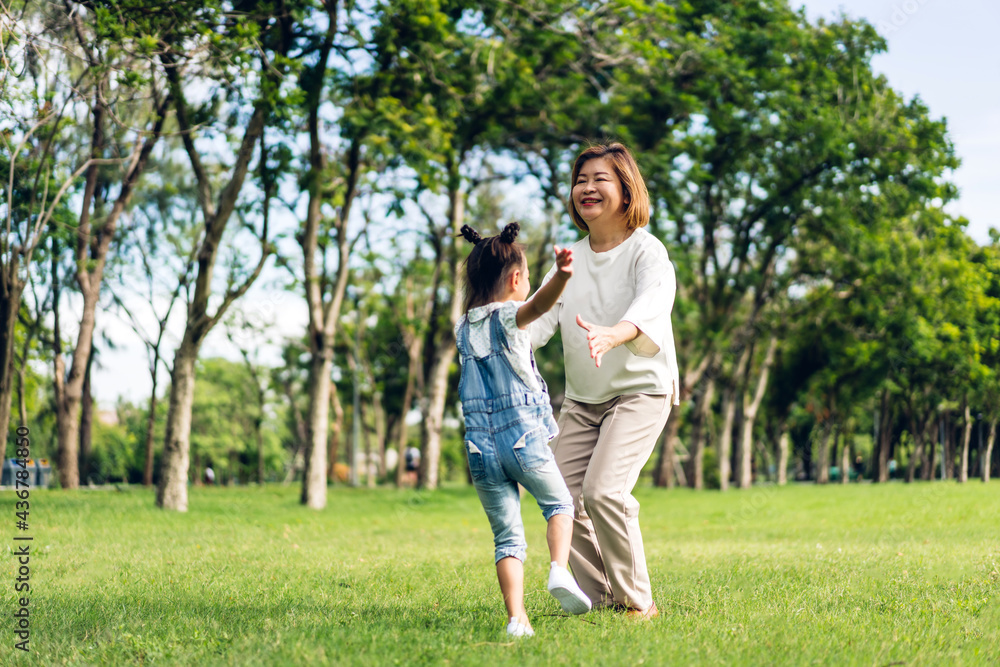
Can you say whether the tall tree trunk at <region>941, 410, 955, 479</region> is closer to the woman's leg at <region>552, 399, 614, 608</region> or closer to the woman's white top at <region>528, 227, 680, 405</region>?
the woman's leg at <region>552, 399, 614, 608</region>

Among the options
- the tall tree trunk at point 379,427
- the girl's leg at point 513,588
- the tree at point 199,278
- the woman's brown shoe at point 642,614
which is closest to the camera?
the girl's leg at point 513,588

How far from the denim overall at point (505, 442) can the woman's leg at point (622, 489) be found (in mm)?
329

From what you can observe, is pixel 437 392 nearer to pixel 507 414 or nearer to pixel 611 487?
pixel 611 487

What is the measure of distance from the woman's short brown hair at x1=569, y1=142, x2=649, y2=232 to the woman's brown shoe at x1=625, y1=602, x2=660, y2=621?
1.88m

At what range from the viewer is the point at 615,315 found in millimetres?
4574

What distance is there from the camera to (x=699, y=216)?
23.0 m

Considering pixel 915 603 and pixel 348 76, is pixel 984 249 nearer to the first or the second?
pixel 348 76

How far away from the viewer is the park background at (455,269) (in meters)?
5.21

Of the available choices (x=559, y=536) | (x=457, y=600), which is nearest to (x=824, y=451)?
(x=457, y=600)

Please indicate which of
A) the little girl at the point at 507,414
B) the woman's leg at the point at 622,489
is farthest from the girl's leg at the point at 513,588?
the woman's leg at the point at 622,489

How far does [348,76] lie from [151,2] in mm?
4571

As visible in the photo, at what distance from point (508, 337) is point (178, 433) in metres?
11.1

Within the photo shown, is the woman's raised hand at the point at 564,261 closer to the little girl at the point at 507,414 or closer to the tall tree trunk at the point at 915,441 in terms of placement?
the little girl at the point at 507,414

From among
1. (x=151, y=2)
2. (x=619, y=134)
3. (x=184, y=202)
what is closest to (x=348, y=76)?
(x=151, y=2)
